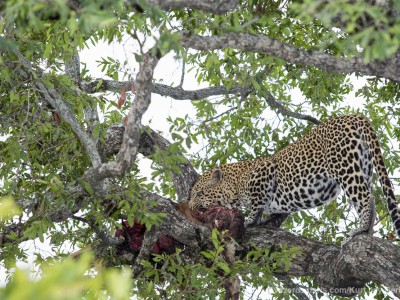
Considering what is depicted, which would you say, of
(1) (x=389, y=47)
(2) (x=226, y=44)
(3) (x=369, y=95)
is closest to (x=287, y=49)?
(2) (x=226, y=44)

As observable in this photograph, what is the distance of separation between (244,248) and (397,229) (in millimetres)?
1608

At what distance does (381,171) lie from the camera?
766 centimetres

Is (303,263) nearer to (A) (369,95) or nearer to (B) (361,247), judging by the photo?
(B) (361,247)

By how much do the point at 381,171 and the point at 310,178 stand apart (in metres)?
1.05

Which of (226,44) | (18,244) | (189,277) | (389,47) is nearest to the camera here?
(389,47)

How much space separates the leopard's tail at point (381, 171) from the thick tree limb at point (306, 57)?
242 cm

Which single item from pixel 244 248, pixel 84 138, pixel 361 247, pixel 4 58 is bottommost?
pixel 361 247

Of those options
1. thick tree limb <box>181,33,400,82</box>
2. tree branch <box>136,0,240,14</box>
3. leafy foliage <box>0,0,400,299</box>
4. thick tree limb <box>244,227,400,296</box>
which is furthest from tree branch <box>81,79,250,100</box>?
tree branch <box>136,0,240,14</box>

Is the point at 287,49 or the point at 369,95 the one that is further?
the point at 369,95

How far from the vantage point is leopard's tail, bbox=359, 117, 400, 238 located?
7.51m

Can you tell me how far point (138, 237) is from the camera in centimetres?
751

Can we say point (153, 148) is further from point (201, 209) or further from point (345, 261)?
point (345, 261)

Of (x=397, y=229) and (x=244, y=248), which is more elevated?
(x=244, y=248)

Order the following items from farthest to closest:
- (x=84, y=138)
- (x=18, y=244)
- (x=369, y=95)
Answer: (x=369, y=95), (x=18, y=244), (x=84, y=138)
